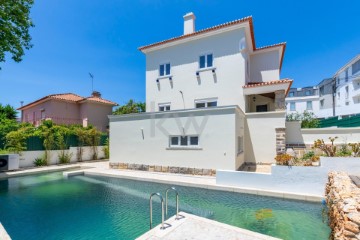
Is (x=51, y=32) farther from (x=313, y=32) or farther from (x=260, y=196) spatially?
(x=313, y=32)

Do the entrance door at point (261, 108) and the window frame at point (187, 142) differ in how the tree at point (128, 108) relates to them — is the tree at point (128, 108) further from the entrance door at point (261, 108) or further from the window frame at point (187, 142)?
the entrance door at point (261, 108)

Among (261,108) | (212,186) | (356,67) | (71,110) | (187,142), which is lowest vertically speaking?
(212,186)

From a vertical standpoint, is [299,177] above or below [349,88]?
below

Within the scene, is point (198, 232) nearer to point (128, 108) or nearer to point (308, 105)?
point (128, 108)

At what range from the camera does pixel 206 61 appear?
1969 cm

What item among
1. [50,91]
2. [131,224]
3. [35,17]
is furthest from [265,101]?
[50,91]

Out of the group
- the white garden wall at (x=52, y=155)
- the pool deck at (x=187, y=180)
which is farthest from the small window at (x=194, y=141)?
the white garden wall at (x=52, y=155)

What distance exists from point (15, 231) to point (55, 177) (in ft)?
32.2

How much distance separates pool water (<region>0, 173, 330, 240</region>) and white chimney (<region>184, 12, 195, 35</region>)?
55.1 feet

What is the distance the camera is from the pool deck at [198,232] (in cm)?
542

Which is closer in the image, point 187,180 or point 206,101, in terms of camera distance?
point 187,180

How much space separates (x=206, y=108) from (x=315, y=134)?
38.6 ft

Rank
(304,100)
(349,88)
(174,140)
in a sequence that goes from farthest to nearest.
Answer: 1. (304,100)
2. (349,88)
3. (174,140)

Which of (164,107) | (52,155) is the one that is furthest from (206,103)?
(52,155)
